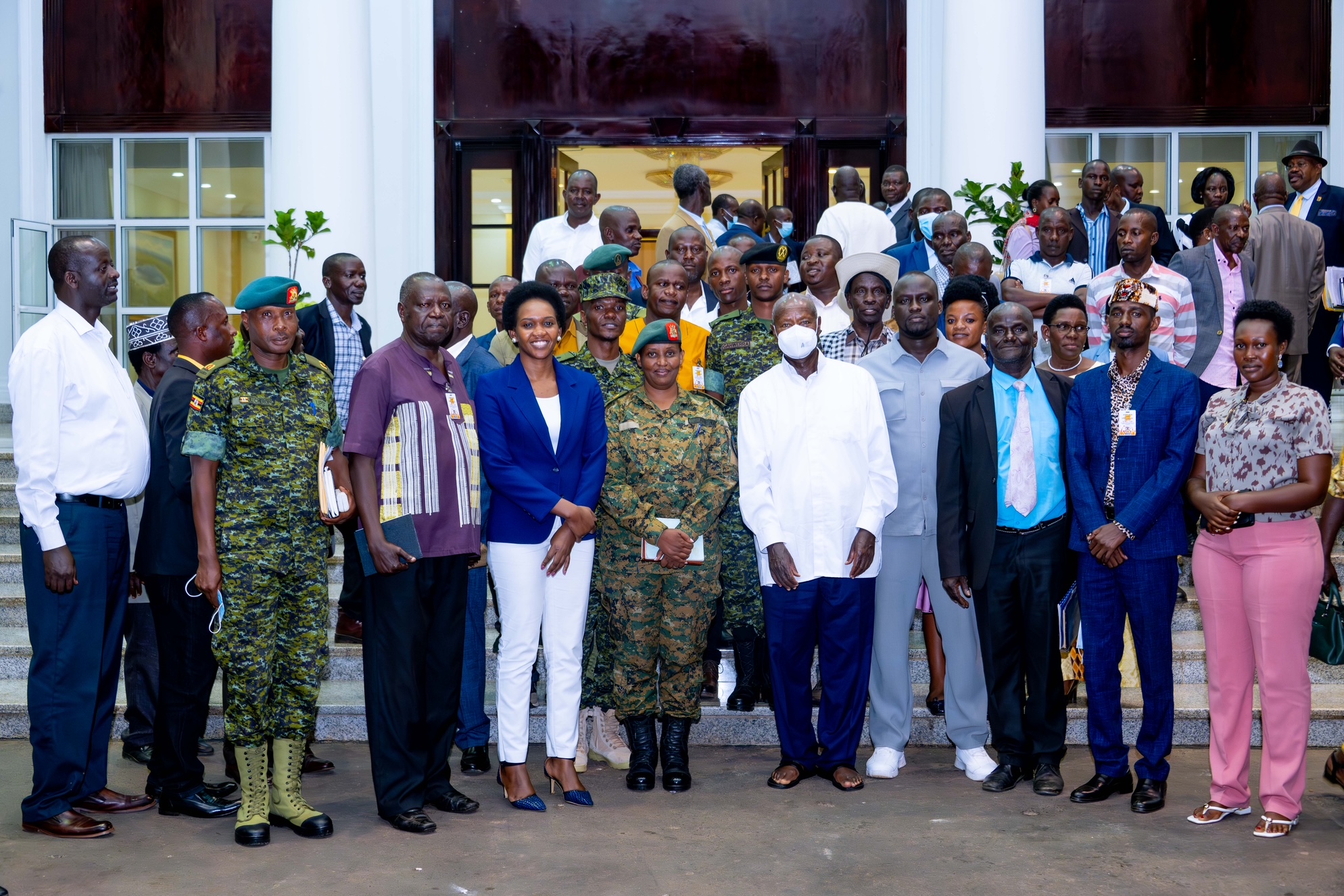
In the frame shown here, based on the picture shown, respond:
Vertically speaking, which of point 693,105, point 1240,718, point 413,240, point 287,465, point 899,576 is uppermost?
point 693,105

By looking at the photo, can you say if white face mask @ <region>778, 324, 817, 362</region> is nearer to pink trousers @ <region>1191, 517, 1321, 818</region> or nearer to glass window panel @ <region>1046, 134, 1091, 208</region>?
pink trousers @ <region>1191, 517, 1321, 818</region>

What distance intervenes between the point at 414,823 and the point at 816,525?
7.13 feet

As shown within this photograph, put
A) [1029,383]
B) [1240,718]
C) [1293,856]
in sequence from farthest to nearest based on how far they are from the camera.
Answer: [1029,383] < [1240,718] < [1293,856]

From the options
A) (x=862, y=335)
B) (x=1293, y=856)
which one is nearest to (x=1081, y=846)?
(x=1293, y=856)

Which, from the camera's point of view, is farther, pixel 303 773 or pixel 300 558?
pixel 303 773

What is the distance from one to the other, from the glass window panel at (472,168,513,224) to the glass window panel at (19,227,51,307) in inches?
160

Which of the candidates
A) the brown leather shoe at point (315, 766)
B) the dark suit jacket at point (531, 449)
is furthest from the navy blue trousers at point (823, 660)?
the brown leather shoe at point (315, 766)

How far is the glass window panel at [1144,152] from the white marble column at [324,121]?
7.12 meters

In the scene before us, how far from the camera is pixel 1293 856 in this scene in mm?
5031

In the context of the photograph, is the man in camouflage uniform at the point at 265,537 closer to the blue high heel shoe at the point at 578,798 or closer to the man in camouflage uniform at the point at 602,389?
the blue high heel shoe at the point at 578,798

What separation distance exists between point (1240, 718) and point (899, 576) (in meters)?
1.58

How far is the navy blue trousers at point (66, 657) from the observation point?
534 centimetres

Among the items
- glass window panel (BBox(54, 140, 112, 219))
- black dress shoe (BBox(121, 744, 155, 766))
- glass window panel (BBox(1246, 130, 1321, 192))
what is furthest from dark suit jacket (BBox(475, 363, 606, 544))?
glass window panel (BBox(1246, 130, 1321, 192))

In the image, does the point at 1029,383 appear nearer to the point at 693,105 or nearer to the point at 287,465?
the point at 287,465
